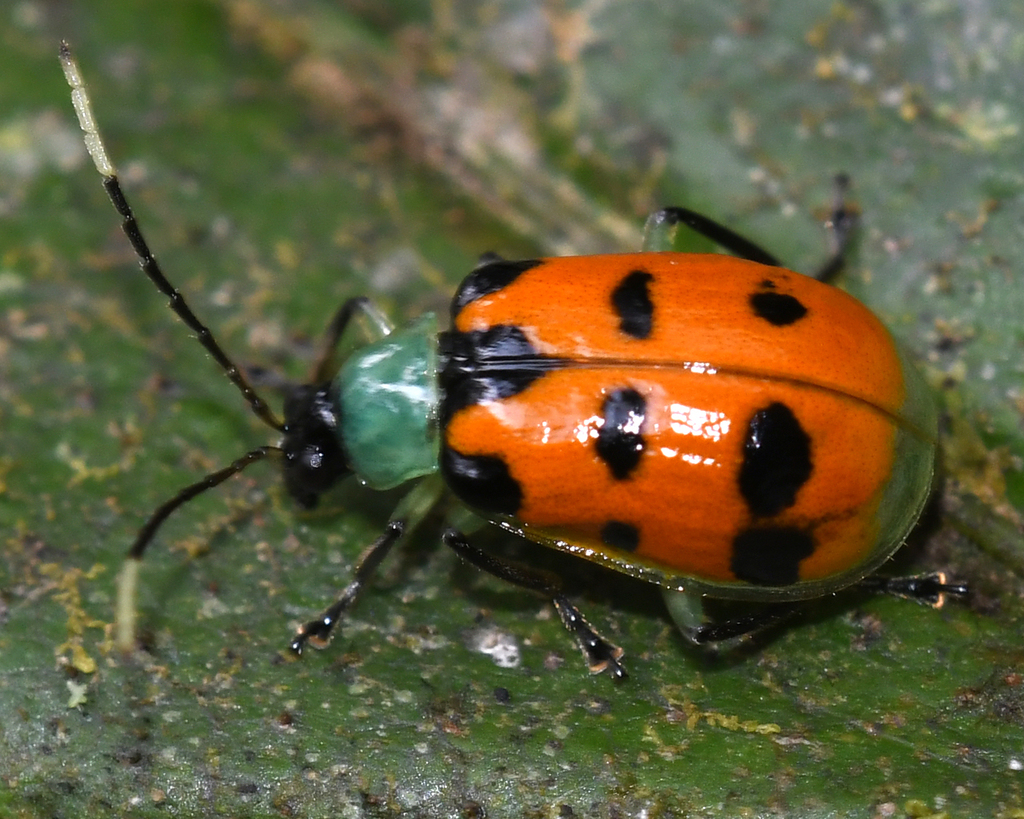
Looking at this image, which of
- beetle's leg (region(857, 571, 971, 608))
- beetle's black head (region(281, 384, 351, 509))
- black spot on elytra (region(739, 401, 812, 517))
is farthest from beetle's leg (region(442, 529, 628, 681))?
beetle's leg (region(857, 571, 971, 608))

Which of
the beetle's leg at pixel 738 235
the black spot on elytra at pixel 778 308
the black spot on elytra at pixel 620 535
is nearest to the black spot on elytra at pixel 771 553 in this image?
the black spot on elytra at pixel 620 535

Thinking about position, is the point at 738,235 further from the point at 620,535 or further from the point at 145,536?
the point at 145,536

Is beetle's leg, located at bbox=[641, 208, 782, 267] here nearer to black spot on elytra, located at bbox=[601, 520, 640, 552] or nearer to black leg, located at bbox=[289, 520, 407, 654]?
black spot on elytra, located at bbox=[601, 520, 640, 552]

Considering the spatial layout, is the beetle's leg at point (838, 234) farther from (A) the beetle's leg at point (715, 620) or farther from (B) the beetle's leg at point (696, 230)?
(A) the beetle's leg at point (715, 620)

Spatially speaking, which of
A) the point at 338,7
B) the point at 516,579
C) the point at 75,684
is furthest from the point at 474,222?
the point at 75,684

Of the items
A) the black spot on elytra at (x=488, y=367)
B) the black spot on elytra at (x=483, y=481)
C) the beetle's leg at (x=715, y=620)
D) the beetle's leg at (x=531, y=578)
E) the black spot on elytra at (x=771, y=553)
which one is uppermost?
the black spot on elytra at (x=488, y=367)

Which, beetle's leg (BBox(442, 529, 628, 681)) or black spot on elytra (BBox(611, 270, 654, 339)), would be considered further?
beetle's leg (BBox(442, 529, 628, 681))
